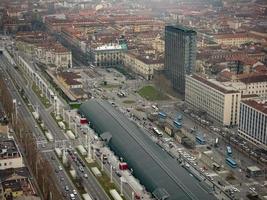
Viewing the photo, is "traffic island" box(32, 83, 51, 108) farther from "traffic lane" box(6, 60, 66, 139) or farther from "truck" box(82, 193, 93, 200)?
"truck" box(82, 193, 93, 200)

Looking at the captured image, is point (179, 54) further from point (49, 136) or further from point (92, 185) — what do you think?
point (92, 185)

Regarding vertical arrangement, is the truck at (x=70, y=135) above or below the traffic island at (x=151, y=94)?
below

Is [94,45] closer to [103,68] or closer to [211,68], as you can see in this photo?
[103,68]

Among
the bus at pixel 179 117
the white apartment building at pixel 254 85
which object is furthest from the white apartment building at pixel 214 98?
the white apartment building at pixel 254 85

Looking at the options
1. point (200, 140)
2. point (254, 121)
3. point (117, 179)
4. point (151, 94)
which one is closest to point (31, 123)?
point (117, 179)

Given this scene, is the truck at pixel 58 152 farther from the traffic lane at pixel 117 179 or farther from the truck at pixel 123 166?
the truck at pixel 123 166

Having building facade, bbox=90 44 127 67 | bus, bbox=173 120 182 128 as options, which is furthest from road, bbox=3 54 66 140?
building facade, bbox=90 44 127 67

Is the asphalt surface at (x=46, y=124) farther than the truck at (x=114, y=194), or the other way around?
the asphalt surface at (x=46, y=124)
